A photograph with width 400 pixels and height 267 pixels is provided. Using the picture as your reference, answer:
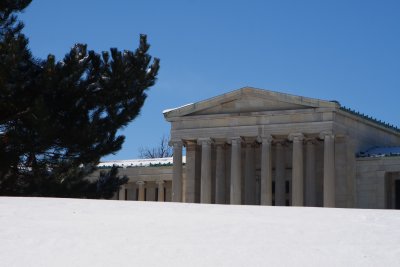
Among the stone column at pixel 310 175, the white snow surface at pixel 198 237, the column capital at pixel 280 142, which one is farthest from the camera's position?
the column capital at pixel 280 142

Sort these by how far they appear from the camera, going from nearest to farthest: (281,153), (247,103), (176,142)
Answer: (247,103), (281,153), (176,142)

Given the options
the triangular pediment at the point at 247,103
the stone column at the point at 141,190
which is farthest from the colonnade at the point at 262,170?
the stone column at the point at 141,190

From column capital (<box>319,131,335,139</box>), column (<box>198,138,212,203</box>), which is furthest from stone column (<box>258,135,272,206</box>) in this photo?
column (<box>198,138,212,203</box>)

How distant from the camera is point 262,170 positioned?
4991 cm

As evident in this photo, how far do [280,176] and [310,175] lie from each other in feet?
9.07

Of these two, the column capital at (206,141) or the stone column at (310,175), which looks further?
the column capital at (206,141)

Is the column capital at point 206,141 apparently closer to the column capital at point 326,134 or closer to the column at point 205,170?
the column at point 205,170

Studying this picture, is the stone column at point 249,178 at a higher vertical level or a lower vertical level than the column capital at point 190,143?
lower

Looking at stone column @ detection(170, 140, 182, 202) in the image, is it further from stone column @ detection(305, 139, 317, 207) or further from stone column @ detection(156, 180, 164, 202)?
stone column @ detection(305, 139, 317, 207)

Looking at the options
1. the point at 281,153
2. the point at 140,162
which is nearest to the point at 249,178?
the point at 281,153

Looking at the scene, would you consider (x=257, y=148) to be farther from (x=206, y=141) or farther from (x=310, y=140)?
(x=310, y=140)

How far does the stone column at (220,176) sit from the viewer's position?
2138 inches

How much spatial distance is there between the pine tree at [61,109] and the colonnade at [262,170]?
1230 cm

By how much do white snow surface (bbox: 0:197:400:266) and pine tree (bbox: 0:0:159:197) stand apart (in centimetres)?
1770
